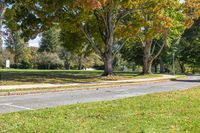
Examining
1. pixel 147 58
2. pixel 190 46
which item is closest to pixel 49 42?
pixel 190 46

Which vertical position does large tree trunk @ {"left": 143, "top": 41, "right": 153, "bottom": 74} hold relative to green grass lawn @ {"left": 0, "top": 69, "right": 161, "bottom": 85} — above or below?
above

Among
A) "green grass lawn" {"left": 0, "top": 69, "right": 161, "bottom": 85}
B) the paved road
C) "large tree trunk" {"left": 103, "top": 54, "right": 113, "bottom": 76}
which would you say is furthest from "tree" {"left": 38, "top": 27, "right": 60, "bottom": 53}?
the paved road

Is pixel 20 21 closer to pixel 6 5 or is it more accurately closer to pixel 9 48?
pixel 6 5

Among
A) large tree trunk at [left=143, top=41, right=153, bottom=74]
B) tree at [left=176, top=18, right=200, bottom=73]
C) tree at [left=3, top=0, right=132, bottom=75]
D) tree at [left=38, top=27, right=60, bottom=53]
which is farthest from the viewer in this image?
tree at [left=38, top=27, right=60, bottom=53]

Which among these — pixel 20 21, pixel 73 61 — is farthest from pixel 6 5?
pixel 73 61

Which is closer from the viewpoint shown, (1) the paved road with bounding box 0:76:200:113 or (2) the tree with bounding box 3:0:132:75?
(1) the paved road with bounding box 0:76:200:113

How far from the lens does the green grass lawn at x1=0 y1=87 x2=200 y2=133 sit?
328 inches

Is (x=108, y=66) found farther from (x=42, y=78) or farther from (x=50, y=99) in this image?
(x=50, y=99)

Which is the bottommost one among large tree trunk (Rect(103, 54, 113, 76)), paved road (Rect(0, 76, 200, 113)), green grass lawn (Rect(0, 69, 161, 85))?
paved road (Rect(0, 76, 200, 113))

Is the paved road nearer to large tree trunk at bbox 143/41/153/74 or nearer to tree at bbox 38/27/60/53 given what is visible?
large tree trunk at bbox 143/41/153/74

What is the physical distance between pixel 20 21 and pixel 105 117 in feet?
89.7

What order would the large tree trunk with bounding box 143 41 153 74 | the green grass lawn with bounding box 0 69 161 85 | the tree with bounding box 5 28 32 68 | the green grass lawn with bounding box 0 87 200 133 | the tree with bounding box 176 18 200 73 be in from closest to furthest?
the green grass lawn with bounding box 0 87 200 133, the green grass lawn with bounding box 0 69 161 85, the large tree trunk with bounding box 143 41 153 74, the tree with bounding box 176 18 200 73, the tree with bounding box 5 28 32 68

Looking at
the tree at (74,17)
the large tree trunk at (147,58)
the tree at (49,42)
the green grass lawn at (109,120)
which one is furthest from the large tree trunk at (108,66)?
the tree at (49,42)

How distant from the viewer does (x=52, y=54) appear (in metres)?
91.6
